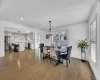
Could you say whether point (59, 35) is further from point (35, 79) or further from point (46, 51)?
point (35, 79)

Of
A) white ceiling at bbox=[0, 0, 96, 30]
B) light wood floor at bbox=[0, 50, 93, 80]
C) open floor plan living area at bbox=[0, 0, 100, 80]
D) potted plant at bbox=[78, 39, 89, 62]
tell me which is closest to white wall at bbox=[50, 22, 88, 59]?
open floor plan living area at bbox=[0, 0, 100, 80]

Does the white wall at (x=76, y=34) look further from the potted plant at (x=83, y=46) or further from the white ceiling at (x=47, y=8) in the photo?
the white ceiling at (x=47, y=8)

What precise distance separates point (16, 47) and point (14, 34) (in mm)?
3260

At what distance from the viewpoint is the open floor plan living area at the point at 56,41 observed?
2447mm

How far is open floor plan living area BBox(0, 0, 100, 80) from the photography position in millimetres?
2447

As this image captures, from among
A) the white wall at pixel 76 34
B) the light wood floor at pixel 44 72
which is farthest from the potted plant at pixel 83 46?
the light wood floor at pixel 44 72

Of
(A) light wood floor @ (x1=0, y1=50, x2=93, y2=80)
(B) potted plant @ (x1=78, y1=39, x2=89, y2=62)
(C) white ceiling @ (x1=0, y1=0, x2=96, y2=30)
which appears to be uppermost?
(C) white ceiling @ (x1=0, y1=0, x2=96, y2=30)

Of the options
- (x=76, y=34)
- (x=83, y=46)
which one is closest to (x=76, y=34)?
(x=76, y=34)

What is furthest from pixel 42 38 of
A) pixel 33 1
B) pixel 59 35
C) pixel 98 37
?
pixel 98 37

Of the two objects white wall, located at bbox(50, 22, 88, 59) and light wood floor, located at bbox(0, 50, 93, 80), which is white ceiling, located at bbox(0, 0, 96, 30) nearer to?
white wall, located at bbox(50, 22, 88, 59)

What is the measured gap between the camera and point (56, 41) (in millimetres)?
6309

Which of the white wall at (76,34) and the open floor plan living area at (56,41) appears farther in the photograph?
the white wall at (76,34)

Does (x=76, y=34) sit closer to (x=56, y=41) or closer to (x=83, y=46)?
(x=83, y=46)

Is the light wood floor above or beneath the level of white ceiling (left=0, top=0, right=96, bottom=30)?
beneath
